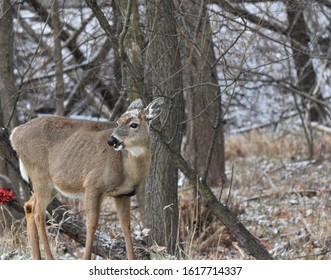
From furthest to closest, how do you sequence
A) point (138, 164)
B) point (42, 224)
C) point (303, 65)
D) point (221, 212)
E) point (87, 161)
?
point (303, 65) < point (221, 212) < point (42, 224) < point (87, 161) < point (138, 164)

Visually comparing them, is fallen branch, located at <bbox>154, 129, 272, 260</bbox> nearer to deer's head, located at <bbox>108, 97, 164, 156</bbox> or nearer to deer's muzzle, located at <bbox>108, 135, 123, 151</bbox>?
deer's head, located at <bbox>108, 97, 164, 156</bbox>

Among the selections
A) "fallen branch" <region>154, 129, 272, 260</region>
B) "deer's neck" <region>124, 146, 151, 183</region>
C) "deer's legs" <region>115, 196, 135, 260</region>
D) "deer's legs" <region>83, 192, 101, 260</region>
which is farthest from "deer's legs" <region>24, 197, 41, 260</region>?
"fallen branch" <region>154, 129, 272, 260</region>

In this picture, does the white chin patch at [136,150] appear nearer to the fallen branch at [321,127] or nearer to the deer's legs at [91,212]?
the deer's legs at [91,212]

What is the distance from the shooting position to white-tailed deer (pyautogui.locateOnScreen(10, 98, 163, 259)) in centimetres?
603

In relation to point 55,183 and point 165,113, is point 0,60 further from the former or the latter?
point 55,183

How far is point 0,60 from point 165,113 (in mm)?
2815

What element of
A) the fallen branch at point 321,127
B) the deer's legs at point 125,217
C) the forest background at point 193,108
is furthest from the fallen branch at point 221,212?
the fallen branch at point 321,127

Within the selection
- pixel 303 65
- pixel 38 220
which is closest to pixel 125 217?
pixel 38 220

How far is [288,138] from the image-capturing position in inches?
690

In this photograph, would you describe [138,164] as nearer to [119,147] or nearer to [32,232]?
[119,147]

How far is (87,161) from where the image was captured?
6.27 metres

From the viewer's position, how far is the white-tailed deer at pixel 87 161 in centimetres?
603

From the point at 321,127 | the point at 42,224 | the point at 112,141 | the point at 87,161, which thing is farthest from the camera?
the point at 321,127
